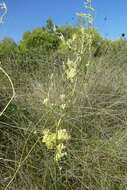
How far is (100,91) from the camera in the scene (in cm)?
222

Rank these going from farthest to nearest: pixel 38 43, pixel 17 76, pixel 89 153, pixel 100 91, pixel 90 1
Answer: pixel 38 43, pixel 17 76, pixel 100 91, pixel 89 153, pixel 90 1

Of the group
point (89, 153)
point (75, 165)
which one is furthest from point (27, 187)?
point (89, 153)

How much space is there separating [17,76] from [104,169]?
164 cm

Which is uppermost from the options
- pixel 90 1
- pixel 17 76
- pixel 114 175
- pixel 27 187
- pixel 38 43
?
pixel 38 43

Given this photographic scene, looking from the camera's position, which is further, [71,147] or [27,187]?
[71,147]

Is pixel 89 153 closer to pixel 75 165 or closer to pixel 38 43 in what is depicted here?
pixel 75 165

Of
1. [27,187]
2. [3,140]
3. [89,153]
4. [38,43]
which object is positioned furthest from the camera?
[38,43]

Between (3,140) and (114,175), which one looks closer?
(114,175)

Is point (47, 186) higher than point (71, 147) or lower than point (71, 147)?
lower

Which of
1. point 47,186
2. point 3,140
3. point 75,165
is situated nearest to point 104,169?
point 75,165

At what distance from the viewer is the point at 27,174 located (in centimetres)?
122

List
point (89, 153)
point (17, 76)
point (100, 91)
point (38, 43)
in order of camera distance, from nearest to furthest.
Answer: point (89, 153), point (100, 91), point (17, 76), point (38, 43)

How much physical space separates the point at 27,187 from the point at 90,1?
118 centimetres

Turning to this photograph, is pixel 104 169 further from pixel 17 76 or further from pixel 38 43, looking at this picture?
pixel 38 43
